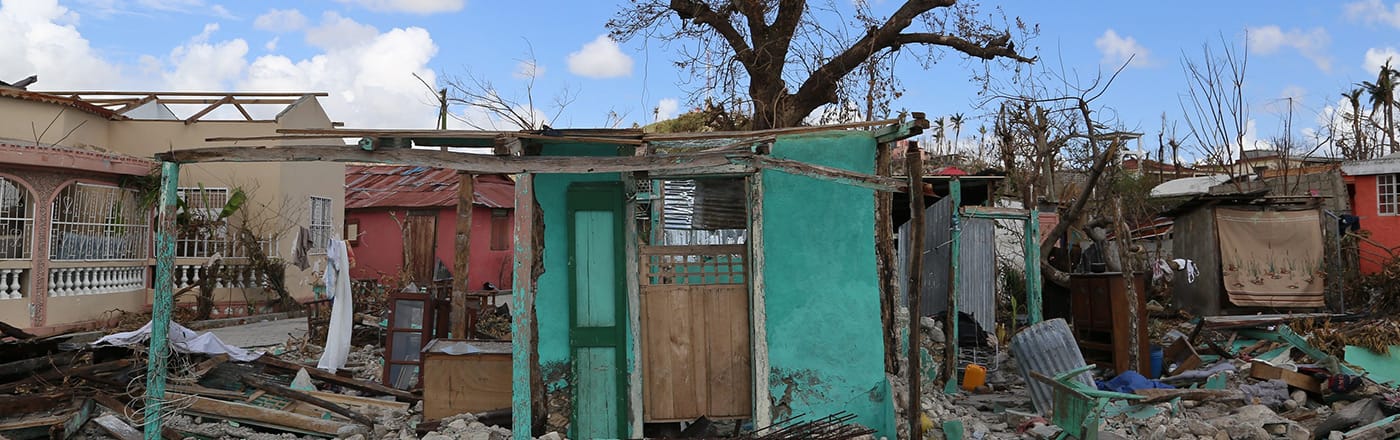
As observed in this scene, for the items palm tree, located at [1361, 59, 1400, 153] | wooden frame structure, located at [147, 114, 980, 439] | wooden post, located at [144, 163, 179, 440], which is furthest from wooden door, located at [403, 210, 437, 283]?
palm tree, located at [1361, 59, 1400, 153]

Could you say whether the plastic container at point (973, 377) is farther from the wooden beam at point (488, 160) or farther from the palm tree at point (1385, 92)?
the palm tree at point (1385, 92)

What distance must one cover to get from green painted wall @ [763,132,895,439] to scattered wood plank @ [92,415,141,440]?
4574 millimetres

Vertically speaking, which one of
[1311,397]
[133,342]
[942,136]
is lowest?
[1311,397]

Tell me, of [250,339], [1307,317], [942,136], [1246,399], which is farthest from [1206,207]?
[942,136]

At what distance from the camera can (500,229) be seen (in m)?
22.0

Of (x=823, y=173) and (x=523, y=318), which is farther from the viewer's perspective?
(x=523, y=318)

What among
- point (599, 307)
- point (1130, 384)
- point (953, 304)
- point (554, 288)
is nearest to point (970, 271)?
point (953, 304)

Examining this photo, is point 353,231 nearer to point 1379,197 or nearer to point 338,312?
point 338,312

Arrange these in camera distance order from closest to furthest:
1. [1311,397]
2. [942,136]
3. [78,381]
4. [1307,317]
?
[78,381]
[1311,397]
[1307,317]
[942,136]

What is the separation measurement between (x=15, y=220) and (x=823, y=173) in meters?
11.8

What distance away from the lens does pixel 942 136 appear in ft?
98.8

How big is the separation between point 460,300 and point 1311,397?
794cm

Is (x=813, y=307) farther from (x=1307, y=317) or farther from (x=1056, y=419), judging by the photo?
(x=1307, y=317)

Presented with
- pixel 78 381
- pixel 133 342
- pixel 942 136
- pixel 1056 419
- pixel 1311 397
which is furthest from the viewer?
pixel 942 136
